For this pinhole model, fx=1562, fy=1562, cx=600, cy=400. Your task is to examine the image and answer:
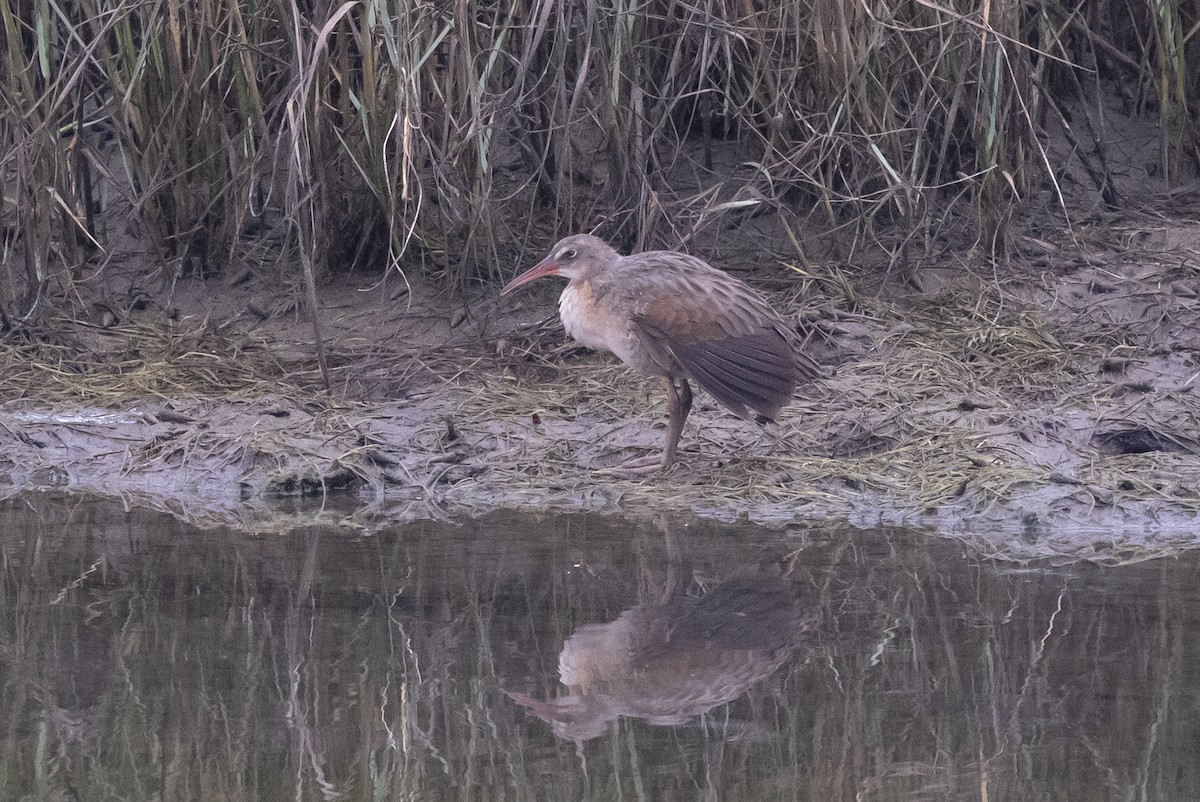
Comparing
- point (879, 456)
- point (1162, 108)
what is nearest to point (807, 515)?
point (879, 456)

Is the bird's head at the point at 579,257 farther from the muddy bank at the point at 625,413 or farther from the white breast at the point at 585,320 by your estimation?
the muddy bank at the point at 625,413

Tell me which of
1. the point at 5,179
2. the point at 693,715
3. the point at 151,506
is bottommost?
the point at 151,506

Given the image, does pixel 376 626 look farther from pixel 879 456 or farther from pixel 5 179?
pixel 5 179

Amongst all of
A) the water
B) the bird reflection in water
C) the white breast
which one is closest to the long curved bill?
the white breast

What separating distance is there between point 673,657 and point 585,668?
237 mm

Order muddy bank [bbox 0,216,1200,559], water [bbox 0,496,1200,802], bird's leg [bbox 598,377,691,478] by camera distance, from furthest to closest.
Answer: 1. bird's leg [bbox 598,377,691,478]
2. muddy bank [bbox 0,216,1200,559]
3. water [bbox 0,496,1200,802]

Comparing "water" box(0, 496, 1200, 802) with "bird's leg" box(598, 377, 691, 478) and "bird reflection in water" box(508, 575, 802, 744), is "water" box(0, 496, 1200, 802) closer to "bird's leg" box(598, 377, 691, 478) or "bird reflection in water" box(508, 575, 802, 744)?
"bird reflection in water" box(508, 575, 802, 744)

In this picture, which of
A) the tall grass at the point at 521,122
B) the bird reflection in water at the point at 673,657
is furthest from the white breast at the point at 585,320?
the bird reflection in water at the point at 673,657

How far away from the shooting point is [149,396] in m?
6.19

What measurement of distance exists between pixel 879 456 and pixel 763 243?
1672mm

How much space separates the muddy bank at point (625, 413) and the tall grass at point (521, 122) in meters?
0.30

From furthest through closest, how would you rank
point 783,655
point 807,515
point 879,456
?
1. point 879,456
2. point 807,515
3. point 783,655

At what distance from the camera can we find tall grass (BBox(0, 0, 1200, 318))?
6.23 meters

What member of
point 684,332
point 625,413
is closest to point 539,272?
point 625,413
